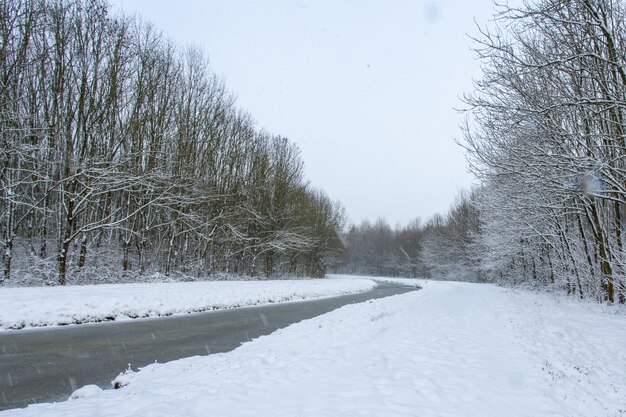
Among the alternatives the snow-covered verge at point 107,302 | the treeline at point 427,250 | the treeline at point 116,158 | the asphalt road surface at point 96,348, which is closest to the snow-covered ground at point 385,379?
the asphalt road surface at point 96,348

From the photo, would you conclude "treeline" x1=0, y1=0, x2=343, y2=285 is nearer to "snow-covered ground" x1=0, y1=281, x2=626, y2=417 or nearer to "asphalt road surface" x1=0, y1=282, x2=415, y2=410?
"asphalt road surface" x1=0, y1=282, x2=415, y2=410

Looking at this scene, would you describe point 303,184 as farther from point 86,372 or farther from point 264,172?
point 86,372

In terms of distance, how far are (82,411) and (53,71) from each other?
20176mm

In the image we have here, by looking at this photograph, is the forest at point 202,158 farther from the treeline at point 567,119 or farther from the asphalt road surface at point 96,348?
the asphalt road surface at point 96,348

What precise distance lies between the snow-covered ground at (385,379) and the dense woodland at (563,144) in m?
4.11

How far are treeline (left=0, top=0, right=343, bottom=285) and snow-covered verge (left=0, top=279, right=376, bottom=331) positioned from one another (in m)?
4.37

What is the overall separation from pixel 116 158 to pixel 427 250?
211 feet

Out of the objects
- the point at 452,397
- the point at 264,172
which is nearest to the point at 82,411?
the point at 452,397

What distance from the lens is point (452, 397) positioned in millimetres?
4727

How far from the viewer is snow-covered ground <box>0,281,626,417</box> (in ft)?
14.0

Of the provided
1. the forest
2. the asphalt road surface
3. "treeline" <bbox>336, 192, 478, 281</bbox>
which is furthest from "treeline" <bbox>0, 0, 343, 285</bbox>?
"treeline" <bbox>336, 192, 478, 281</bbox>

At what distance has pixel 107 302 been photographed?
41.5 feet

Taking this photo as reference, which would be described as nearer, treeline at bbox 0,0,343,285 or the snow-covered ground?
the snow-covered ground

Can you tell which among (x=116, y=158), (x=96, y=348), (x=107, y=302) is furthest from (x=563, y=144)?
(x=116, y=158)
